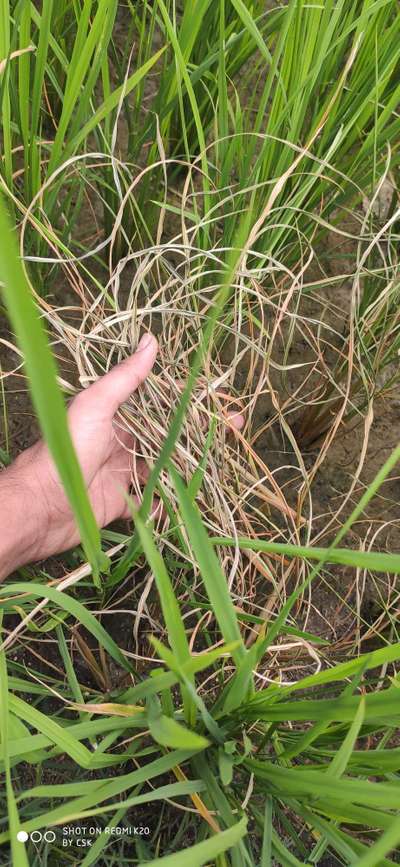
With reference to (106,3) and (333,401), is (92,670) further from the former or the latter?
(106,3)

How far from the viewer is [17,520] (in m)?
0.66

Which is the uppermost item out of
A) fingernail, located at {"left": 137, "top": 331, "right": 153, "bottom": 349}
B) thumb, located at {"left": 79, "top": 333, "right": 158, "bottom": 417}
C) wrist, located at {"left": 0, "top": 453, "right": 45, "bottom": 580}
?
fingernail, located at {"left": 137, "top": 331, "right": 153, "bottom": 349}

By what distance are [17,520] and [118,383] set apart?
7.2 inches

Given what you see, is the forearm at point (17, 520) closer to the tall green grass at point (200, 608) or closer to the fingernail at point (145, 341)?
the tall green grass at point (200, 608)

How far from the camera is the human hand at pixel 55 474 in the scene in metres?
0.65

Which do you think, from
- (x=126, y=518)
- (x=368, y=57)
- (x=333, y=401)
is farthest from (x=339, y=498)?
(x=368, y=57)

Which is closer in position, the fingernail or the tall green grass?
the tall green grass

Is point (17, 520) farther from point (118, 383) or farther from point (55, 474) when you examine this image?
point (118, 383)

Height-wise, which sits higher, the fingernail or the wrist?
the fingernail

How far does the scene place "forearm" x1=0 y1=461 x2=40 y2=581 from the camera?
0.63 meters

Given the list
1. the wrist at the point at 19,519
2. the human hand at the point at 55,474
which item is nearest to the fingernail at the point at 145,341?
the human hand at the point at 55,474

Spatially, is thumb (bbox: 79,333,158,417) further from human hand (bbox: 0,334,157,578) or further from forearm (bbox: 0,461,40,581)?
forearm (bbox: 0,461,40,581)

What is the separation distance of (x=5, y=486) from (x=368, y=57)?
0.62 meters

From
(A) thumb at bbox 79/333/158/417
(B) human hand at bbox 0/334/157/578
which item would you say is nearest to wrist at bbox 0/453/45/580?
(B) human hand at bbox 0/334/157/578
